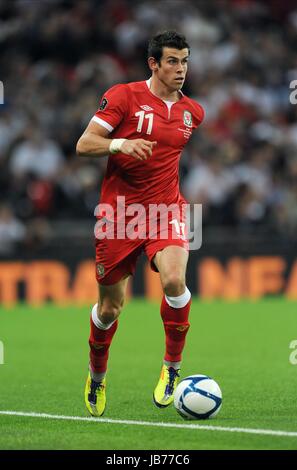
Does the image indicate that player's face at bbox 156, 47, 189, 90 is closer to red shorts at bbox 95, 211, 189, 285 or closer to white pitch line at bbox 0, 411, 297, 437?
red shorts at bbox 95, 211, 189, 285

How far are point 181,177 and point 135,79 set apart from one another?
8.40 ft

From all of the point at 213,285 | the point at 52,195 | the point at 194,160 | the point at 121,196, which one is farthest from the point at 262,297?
the point at 121,196

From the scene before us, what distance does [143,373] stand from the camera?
379 inches

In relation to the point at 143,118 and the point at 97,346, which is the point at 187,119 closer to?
the point at 143,118

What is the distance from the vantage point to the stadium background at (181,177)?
12.5m

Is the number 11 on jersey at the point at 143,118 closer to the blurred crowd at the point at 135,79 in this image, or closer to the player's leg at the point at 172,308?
the player's leg at the point at 172,308

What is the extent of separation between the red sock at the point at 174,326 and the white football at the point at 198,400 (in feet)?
1.88

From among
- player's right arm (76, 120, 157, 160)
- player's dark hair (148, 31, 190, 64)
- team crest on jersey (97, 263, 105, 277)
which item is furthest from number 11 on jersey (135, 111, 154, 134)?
team crest on jersey (97, 263, 105, 277)

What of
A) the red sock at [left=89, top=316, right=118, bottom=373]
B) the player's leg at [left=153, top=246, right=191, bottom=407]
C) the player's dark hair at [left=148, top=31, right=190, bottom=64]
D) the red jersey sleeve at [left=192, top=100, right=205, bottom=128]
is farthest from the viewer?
the red jersey sleeve at [left=192, top=100, right=205, bottom=128]

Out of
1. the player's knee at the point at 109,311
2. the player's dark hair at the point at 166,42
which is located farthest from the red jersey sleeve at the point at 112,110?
the player's knee at the point at 109,311

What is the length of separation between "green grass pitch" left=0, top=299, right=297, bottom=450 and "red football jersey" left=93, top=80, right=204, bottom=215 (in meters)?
1.52

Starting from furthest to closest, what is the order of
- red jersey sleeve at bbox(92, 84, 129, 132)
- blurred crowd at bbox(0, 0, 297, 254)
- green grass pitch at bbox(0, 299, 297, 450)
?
blurred crowd at bbox(0, 0, 297, 254)
red jersey sleeve at bbox(92, 84, 129, 132)
green grass pitch at bbox(0, 299, 297, 450)

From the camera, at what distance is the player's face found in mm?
7383

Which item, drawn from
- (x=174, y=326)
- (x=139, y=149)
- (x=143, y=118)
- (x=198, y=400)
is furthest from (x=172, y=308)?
(x=143, y=118)
